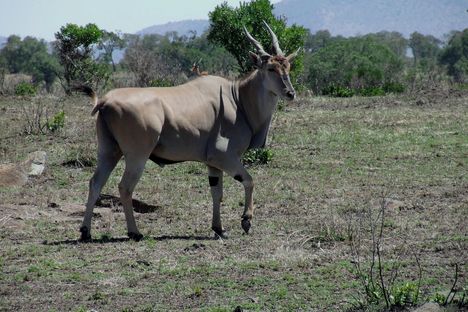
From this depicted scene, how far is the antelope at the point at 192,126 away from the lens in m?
8.87

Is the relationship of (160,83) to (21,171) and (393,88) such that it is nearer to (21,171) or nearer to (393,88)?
(393,88)

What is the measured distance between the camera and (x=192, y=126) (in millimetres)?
9289

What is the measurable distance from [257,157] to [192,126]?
4.43m

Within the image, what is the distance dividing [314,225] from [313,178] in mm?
3006

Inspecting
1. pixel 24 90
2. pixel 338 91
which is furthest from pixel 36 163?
pixel 338 91

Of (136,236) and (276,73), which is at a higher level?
(276,73)

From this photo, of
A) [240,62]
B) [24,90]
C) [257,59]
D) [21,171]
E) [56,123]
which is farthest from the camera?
[24,90]

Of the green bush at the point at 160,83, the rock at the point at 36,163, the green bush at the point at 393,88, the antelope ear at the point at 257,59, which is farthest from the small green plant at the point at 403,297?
the green bush at the point at 393,88

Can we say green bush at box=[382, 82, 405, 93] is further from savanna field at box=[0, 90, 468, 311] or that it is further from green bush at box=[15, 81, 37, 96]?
green bush at box=[15, 81, 37, 96]

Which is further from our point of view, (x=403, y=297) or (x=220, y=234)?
(x=220, y=234)

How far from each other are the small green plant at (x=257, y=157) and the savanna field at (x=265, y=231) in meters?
0.19

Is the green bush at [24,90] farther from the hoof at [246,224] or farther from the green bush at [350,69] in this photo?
the hoof at [246,224]

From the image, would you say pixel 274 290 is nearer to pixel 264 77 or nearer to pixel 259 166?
pixel 264 77

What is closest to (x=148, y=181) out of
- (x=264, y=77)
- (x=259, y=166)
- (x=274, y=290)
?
(x=259, y=166)
